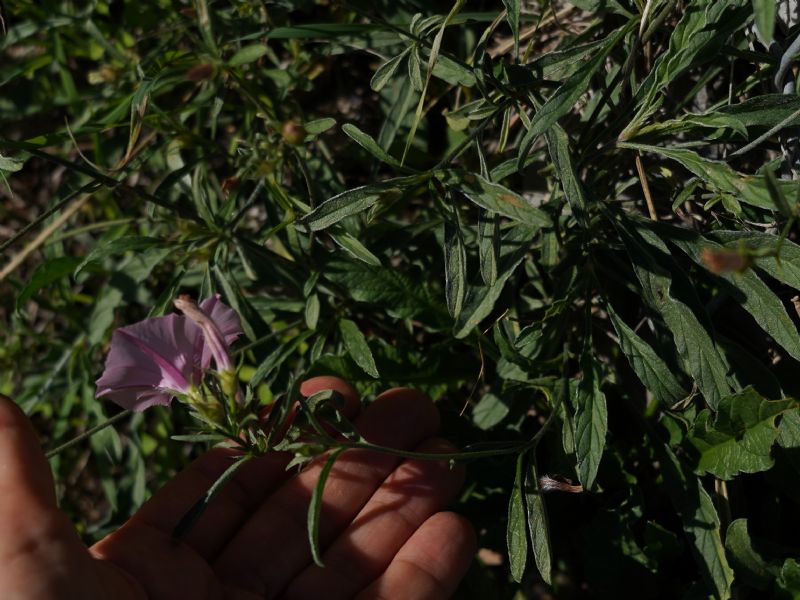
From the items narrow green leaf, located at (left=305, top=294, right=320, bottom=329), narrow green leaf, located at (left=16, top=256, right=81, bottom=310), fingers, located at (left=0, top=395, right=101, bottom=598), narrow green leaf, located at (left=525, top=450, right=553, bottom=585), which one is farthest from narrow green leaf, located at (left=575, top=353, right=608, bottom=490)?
narrow green leaf, located at (left=16, top=256, right=81, bottom=310)

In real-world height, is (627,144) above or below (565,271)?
above

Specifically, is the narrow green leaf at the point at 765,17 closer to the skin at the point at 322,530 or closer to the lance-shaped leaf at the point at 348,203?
the lance-shaped leaf at the point at 348,203

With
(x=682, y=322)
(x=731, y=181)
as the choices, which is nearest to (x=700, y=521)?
(x=682, y=322)

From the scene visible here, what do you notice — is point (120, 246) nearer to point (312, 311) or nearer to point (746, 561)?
point (312, 311)

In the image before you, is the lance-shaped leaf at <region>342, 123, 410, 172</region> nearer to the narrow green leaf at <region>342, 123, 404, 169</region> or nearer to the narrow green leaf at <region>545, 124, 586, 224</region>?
the narrow green leaf at <region>342, 123, 404, 169</region>

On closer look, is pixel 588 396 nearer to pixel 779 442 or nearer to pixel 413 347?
pixel 779 442

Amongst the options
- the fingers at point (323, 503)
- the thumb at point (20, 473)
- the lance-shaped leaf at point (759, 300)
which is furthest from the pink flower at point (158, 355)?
the lance-shaped leaf at point (759, 300)

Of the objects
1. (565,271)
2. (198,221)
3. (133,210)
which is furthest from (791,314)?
(133,210)
